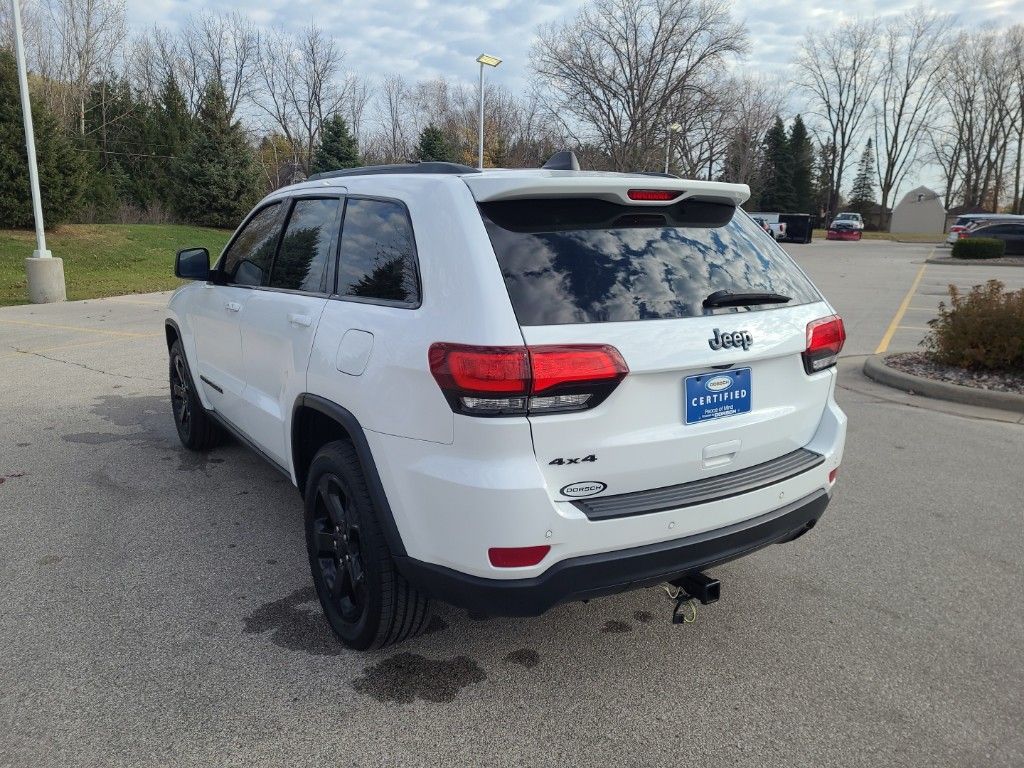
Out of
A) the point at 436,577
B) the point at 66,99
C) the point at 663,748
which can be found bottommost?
the point at 663,748

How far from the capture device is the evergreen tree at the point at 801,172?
7431 cm

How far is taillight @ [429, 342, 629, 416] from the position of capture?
2.30 m

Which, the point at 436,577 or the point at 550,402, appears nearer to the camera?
the point at 550,402

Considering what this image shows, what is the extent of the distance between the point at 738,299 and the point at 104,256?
21708mm

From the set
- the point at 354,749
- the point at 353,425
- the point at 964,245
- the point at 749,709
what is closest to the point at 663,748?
the point at 749,709

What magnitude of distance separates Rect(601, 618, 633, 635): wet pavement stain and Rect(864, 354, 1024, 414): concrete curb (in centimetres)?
530

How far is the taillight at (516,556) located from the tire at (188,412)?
326 centimetres

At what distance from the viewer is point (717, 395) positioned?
2.66m

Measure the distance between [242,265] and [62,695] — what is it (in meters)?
2.45

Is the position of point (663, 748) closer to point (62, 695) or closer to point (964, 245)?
point (62, 695)

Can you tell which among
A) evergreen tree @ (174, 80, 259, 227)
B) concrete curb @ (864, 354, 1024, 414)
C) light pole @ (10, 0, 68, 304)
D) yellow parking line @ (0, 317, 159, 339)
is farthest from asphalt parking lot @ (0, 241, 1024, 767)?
evergreen tree @ (174, 80, 259, 227)

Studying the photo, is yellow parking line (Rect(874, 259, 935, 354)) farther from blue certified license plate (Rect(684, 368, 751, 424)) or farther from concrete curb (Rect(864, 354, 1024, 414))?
blue certified license plate (Rect(684, 368, 751, 424))

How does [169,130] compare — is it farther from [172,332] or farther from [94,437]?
[172,332]

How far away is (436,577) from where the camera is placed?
2508 mm
